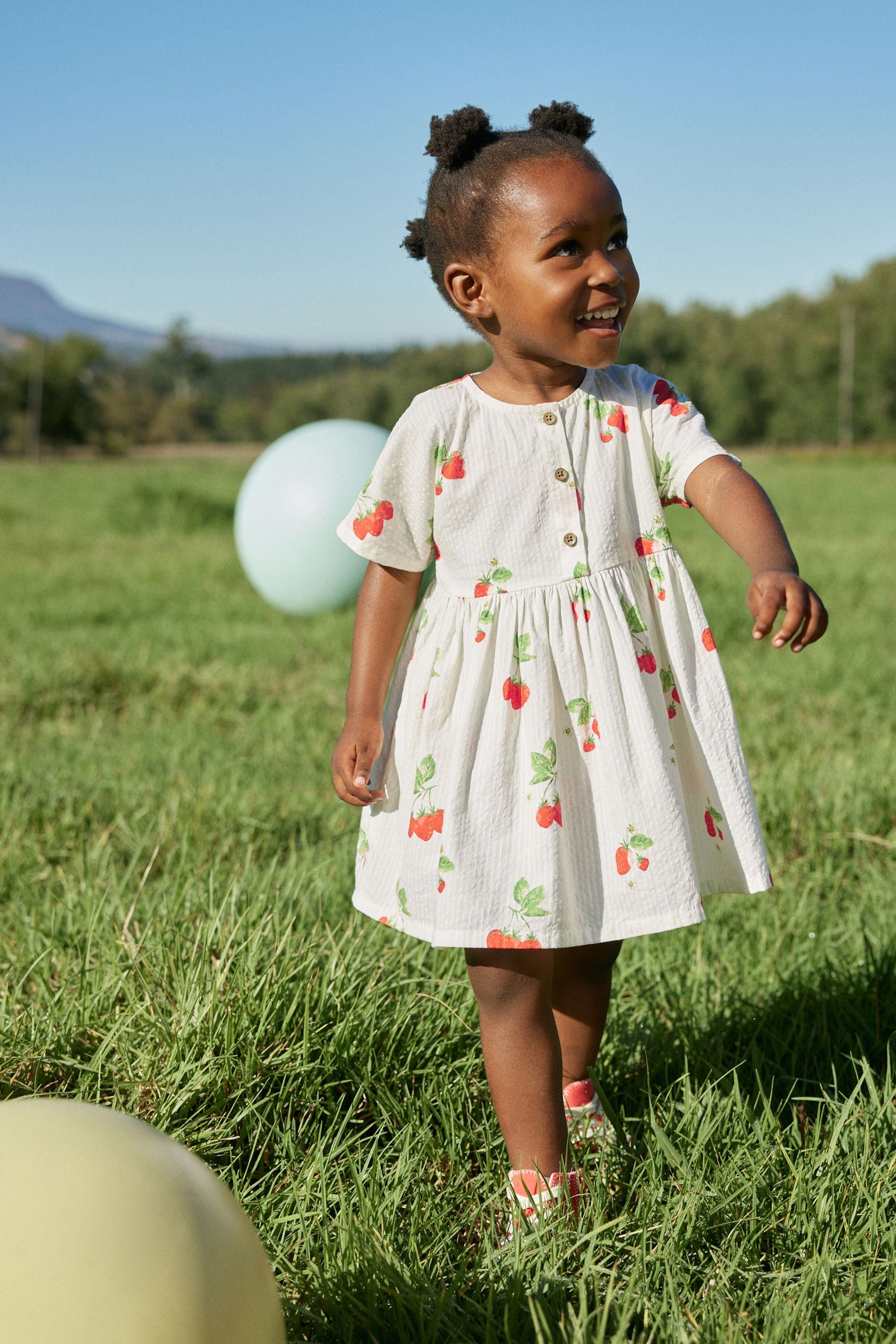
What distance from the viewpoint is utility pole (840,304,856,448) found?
50.4 meters

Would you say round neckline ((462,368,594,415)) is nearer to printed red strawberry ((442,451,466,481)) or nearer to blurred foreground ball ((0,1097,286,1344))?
printed red strawberry ((442,451,466,481))

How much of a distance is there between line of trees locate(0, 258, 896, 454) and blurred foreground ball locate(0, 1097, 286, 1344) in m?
→ 38.8

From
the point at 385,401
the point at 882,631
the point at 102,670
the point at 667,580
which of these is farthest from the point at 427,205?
the point at 385,401

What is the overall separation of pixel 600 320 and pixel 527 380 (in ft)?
0.47

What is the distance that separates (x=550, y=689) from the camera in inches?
64.6

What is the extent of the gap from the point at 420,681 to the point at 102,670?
3.30 meters

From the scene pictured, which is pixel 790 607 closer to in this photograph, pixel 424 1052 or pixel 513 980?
pixel 513 980

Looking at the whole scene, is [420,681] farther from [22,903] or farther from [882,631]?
[882,631]

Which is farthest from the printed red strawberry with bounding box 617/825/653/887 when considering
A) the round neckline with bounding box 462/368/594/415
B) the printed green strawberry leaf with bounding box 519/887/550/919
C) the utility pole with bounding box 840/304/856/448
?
the utility pole with bounding box 840/304/856/448

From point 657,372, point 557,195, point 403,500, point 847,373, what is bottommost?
point 403,500

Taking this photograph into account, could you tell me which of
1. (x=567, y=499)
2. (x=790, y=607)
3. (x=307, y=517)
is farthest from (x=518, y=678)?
(x=307, y=517)

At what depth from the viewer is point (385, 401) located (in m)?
66.8

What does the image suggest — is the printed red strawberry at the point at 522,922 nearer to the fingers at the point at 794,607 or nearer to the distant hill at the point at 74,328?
the fingers at the point at 794,607

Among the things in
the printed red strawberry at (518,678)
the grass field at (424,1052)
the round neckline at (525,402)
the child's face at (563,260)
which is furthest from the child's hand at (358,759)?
the child's face at (563,260)
